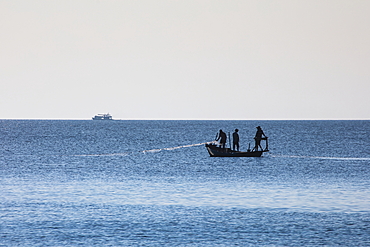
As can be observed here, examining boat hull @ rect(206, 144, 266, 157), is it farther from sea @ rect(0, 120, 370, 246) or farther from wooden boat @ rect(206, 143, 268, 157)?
sea @ rect(0, 120, 370, 246)

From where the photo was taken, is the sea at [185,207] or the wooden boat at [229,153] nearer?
the sea at [185,207]

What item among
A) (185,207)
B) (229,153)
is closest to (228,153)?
(229,153)

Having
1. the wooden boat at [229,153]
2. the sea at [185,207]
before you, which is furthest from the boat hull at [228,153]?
the sea at [185,207]

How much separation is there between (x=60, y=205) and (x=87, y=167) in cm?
2152

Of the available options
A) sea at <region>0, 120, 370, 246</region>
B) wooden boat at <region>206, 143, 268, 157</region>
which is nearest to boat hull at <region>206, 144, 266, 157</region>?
wooden boat at <region>206, 143, 268, 157</region>

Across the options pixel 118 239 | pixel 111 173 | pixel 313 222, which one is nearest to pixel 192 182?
pixel 111 173

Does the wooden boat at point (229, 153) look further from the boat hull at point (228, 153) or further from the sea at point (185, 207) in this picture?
the sea at point (185, 207)

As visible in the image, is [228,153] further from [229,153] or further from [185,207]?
[185,207]

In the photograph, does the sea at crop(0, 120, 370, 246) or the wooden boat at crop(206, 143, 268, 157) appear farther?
the wooden boat at crop(206, 143, 268, 157)

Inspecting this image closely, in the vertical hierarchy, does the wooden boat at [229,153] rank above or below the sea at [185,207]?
above

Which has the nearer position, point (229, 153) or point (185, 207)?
point (185, 207)

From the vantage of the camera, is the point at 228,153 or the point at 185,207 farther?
the point at 228,153

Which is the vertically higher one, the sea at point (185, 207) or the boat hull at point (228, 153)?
the boat hull at point (228, 153)

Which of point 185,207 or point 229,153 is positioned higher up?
point 229,153
